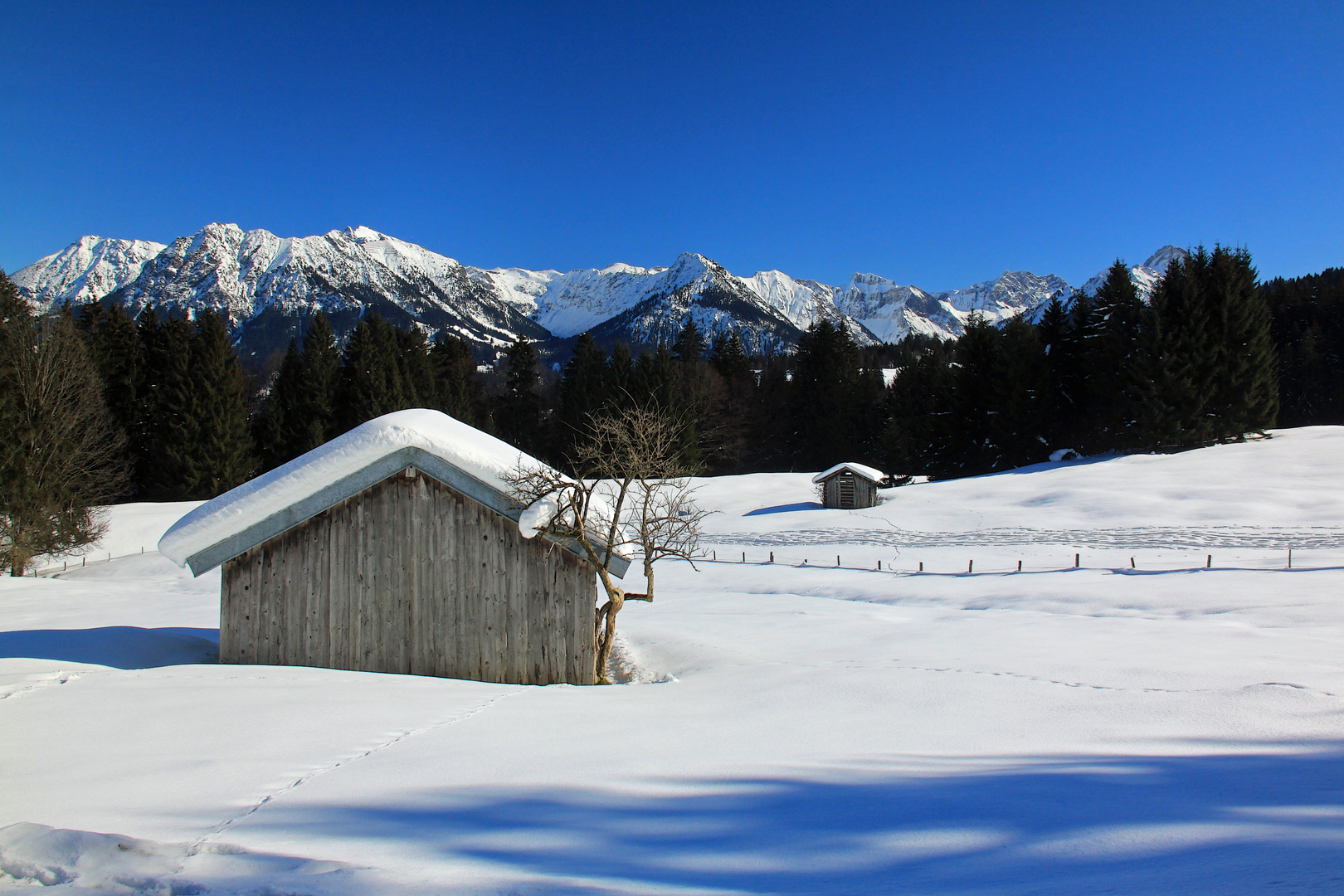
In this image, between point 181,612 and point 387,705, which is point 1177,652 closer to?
point 387,705

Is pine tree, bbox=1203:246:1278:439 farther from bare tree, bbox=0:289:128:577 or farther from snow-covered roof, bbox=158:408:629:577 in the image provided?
bare tree, bbox=0:289:128:577

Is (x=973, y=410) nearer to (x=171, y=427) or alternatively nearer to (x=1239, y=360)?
(x=1239, y=360)

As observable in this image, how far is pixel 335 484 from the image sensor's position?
891cm

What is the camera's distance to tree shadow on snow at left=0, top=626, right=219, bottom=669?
8742 mm

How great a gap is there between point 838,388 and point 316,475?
53.0 metres

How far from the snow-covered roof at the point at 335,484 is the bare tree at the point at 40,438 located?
70.8 feet

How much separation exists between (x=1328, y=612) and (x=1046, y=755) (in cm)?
1078

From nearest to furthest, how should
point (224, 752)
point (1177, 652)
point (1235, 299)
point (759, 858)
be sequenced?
point (759, 858)
point (224, 752)
point (1177, 652)
point (1235, 299)

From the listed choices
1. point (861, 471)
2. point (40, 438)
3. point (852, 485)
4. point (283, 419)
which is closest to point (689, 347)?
point (852, 485)

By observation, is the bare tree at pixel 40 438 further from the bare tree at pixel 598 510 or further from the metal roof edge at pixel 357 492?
the bare tree at pixel 598 510

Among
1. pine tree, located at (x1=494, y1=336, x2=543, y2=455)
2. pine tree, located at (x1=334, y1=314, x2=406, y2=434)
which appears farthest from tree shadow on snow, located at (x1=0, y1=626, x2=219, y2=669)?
pine tree, located at (x1=494, y1=336, x2=543, y2=455)

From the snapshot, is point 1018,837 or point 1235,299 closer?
point 1018,837

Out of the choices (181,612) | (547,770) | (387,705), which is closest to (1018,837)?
(547,770)

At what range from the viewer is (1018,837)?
2873 millimetres
